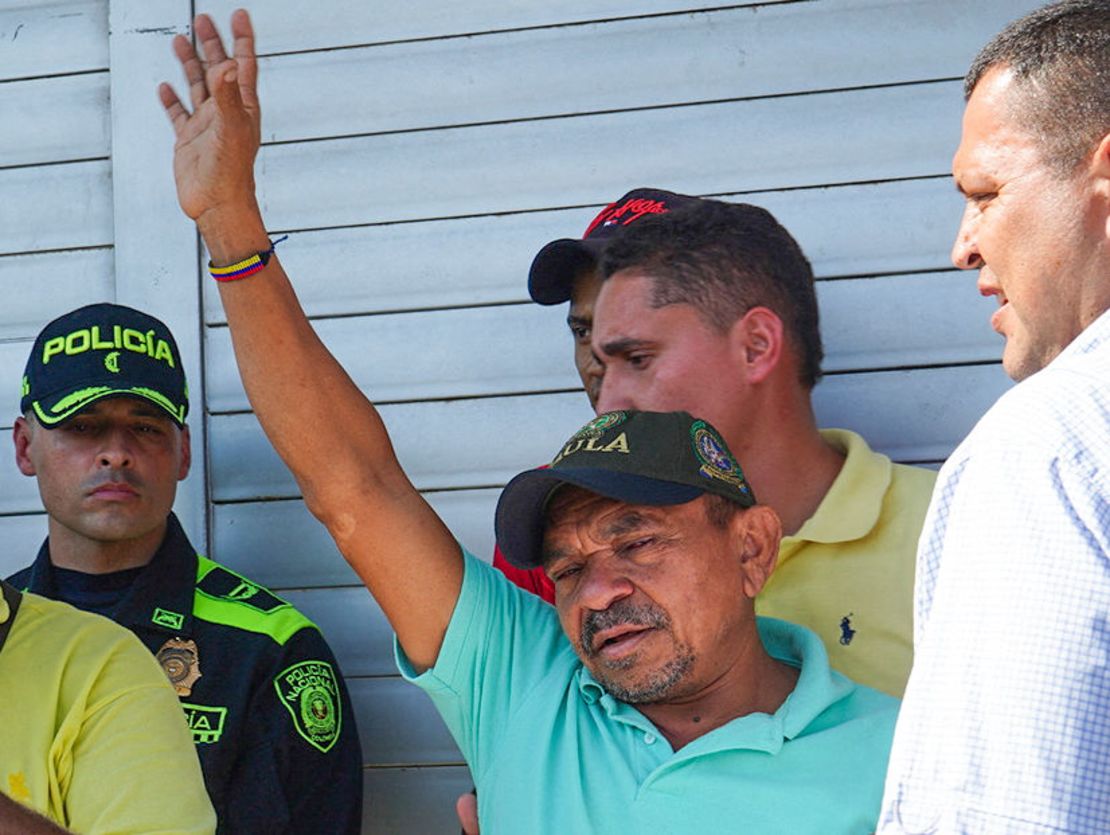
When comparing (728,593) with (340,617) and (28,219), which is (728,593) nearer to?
(340,617)

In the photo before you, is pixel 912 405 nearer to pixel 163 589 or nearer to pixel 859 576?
pixel 859 576

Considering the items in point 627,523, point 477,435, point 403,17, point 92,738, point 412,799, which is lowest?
point 412,799

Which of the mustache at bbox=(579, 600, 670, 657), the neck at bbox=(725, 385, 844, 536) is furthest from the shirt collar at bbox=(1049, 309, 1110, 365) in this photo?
the neck at bbox=(725, 385, 844, 536)

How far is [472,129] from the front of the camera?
3311mm

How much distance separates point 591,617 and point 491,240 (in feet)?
4.34

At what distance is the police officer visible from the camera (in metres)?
2.88

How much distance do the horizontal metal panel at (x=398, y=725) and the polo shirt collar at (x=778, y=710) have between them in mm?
1030

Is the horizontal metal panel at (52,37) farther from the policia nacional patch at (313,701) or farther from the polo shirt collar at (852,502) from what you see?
the polo shirt collar at (852,502)

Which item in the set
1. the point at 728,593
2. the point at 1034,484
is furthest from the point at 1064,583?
the point at 728,593

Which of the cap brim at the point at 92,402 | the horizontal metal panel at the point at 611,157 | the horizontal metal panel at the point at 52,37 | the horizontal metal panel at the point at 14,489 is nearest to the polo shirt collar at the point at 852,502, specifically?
the horizontal metal panel at the point at 611,157

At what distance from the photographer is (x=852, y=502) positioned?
2.46m

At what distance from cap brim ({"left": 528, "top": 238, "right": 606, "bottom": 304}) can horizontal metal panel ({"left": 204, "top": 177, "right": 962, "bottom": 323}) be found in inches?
12.2

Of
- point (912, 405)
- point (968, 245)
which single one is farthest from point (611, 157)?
point (968, 245)

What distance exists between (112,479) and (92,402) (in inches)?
6.3
